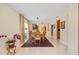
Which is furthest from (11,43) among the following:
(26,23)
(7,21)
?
(26,23)

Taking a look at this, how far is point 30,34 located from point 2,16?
757mm

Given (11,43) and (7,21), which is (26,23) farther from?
(11,43)

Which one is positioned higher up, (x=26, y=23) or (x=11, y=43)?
(x=26, y=23)

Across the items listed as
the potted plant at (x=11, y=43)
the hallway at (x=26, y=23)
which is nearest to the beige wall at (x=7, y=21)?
the hallway at (x=26, y=23)

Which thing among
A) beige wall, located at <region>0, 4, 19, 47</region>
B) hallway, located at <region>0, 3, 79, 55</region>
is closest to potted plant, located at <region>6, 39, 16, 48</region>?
hallway, located at <region>0, 3, 79, 55</region>

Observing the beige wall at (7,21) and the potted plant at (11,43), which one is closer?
the potted plant at (11,43)

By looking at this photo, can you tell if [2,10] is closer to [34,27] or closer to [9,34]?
[9,34]

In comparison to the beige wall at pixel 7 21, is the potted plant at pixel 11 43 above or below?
below

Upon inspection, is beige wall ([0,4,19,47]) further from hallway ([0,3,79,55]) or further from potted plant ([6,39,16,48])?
potted plant ([6,39,16,48])

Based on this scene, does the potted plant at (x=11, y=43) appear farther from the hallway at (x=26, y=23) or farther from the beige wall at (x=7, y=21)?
the beige wall at (x=7, y=21)

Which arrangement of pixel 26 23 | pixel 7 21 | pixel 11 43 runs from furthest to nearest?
pixel 26 23
pixel 7 21
pixel 11 43

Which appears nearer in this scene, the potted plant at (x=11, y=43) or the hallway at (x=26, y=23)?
the potted plant at (x=11, y=43)

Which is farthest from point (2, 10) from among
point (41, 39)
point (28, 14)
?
point (41, 39)

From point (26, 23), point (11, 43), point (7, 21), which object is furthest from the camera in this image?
point (26, 23)
